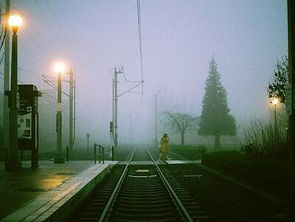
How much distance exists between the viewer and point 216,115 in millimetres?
77312

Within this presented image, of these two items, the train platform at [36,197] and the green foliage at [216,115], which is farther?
the green foliage at [216,115]

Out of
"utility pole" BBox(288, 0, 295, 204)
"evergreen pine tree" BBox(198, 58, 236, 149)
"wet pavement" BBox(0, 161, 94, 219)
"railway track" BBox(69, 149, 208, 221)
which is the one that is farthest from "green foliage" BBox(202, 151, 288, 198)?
"evergreen pine tree" BBox(198, 58, 236, 149)

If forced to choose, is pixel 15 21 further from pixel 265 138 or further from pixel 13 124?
pixel 265 138

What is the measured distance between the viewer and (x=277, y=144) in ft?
59.1

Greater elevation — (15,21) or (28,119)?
(15,21)

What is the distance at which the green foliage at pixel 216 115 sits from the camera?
252 ft

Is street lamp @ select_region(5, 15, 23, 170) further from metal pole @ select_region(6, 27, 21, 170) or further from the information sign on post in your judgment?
the information sign on post

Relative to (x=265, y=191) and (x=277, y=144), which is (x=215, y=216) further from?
(x=277, y=144)

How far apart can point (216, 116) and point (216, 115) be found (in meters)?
0.19

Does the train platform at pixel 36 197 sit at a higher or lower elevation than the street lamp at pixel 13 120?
lower

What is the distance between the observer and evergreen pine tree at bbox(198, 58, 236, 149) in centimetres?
7675

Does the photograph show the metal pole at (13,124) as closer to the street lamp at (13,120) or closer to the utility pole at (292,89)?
the street lamp at (13,120)

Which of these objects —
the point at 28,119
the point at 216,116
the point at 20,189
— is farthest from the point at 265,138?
the point at 216,116

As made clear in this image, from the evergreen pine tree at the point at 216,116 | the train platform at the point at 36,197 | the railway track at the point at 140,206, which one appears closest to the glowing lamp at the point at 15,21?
the train platform at the point at 36,197
